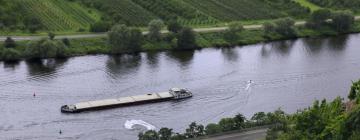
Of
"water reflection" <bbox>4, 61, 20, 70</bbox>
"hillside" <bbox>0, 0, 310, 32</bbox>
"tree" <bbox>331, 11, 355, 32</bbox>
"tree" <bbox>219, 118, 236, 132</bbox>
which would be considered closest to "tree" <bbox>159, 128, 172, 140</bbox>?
"tree" <bbox>219, 118, 236, 132</bbox>

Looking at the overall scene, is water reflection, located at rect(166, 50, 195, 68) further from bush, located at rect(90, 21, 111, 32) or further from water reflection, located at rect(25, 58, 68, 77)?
water reflection, located at rect(25, 58, 68, 77)

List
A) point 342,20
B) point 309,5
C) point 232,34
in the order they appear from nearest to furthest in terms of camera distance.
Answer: point 232,34 < point 342,20 < point 309,5

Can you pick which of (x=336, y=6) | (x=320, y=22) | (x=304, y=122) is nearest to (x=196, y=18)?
(x=320, y=22)

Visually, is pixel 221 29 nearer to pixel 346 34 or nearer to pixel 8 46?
pixel 346 34

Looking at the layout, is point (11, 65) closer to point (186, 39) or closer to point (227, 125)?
point (186, 39)

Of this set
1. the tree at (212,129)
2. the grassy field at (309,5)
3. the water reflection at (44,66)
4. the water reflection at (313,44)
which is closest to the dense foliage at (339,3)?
the grassy field at (309,5)

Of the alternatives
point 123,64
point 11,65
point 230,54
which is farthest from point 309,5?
point 11,65
